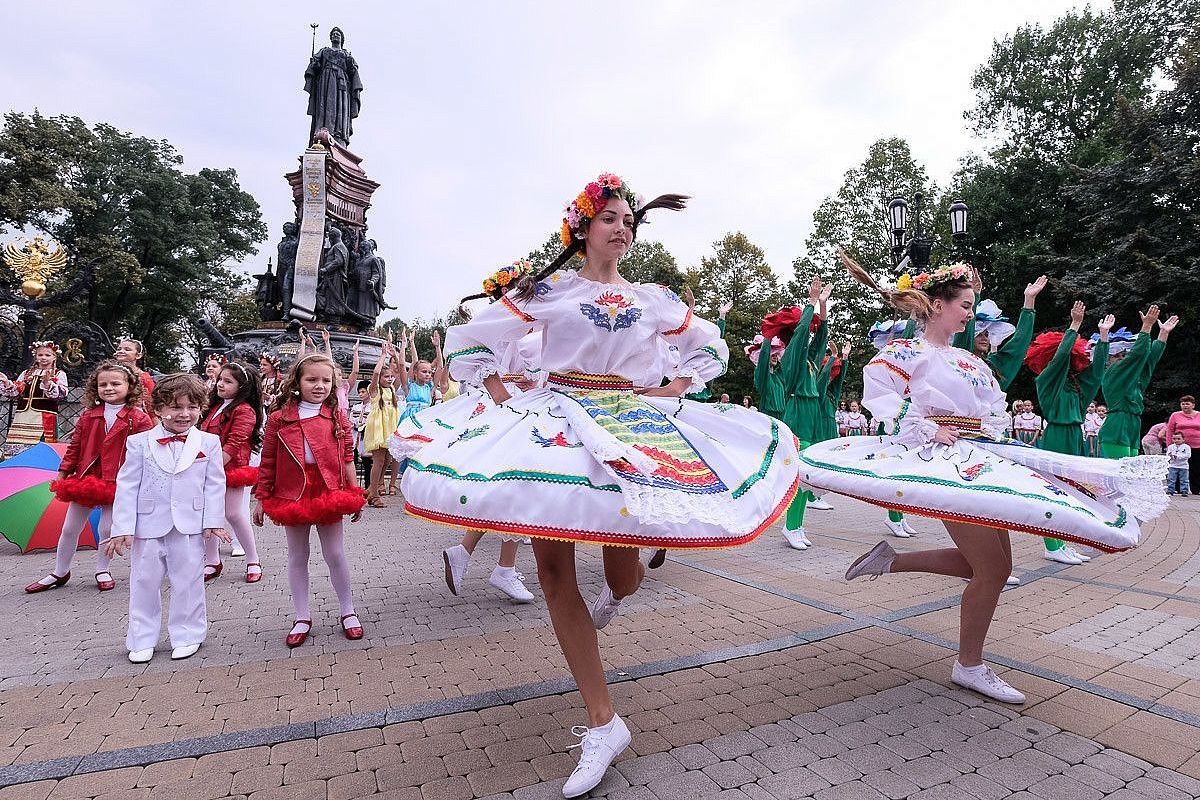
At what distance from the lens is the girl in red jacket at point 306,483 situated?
411cm

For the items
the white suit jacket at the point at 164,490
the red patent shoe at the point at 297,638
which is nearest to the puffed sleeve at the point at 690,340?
the red patent shoe at the point at 297,638

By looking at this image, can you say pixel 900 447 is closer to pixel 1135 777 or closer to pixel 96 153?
pixel 1135 777

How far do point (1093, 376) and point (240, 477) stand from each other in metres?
8.41

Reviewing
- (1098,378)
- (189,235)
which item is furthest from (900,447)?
(189,235)

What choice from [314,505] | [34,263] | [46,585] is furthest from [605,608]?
[34,263]

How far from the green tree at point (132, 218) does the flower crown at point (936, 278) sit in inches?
1365

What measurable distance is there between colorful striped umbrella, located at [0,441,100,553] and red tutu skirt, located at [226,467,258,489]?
150 centimetres

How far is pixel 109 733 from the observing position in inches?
114

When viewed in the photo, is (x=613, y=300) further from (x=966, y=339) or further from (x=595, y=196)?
(x=966, y=339)

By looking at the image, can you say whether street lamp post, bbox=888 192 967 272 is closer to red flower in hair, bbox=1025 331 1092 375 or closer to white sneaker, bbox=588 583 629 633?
red flower in hair, bbox=1025 331 1092 375

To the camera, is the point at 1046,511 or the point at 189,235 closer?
the point at 1046,511

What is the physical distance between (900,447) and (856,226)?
2806cm

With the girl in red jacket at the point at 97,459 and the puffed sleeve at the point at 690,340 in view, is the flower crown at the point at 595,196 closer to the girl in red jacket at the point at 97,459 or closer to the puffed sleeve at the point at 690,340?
the puffed sleeve at the point at 690,340

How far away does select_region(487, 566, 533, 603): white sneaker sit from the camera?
15.9 feet
